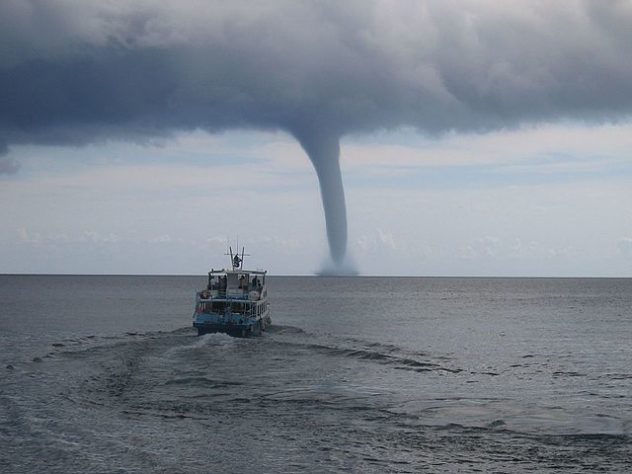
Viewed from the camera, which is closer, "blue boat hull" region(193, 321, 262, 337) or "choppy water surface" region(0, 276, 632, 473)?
"choppy water surface" region(0, 276, 632, 473)

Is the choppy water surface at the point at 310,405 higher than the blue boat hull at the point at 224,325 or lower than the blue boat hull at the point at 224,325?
lower

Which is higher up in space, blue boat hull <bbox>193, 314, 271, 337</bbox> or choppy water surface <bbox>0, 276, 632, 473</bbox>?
blue boat hull <bbox>193, 314, 271, 337</bbox>

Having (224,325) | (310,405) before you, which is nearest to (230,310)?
(224,325)

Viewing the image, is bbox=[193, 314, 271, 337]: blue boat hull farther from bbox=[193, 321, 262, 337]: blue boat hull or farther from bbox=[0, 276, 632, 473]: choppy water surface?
bbox=[0, 276, 632, 473]: choppy water surface

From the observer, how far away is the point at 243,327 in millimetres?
77125

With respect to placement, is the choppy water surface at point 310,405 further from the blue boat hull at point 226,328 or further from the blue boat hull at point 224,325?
the blue boat hull at point 224,325

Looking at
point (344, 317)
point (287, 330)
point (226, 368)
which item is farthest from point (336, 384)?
point (344, 317)

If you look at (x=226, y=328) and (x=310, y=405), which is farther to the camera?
(x=226, y=328)

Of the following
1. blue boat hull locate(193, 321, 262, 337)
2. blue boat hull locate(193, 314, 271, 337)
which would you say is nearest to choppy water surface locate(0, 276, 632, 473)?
blue boat hull locate(193, 321, 262, 337)

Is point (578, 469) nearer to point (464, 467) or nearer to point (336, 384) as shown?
point (464, 467)

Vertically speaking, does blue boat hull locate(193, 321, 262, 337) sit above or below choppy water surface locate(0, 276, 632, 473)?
above

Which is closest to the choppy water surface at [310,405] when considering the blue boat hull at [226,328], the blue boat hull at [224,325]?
the blue boat hull at [226,328]

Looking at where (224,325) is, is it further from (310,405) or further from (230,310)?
(310,405)

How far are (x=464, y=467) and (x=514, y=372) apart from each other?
30.3 meters
